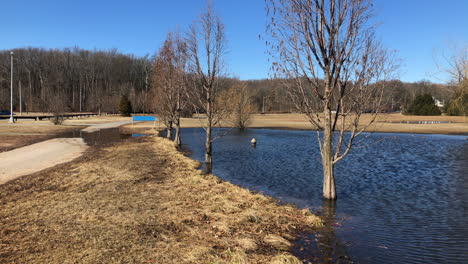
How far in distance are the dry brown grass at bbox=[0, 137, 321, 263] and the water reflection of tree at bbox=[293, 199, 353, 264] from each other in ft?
0.90

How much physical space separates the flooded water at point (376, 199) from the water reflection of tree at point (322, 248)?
0.06 ft

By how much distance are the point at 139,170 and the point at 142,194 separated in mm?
3969

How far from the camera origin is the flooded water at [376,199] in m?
6.36

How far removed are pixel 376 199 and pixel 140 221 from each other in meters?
7.30

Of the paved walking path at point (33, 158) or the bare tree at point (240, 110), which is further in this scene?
the bare tree at point (240, 110)

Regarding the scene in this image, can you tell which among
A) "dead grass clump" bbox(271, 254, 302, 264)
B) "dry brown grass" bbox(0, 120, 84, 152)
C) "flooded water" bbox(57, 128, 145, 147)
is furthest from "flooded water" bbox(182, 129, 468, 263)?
"dry brown grass" bbox(0, 120, 84, 152)

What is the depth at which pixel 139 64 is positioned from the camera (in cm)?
11350

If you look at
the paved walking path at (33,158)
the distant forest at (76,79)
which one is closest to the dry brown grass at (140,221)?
the paved walking path at (33,158)

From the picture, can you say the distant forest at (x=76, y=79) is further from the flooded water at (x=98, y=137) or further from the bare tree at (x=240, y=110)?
the flooded water at (x=98, y=137)

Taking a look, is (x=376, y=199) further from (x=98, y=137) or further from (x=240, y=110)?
(x=240, y=110)

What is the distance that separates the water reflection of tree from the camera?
5.79 metres

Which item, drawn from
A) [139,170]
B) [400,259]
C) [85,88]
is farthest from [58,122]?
[85,88]

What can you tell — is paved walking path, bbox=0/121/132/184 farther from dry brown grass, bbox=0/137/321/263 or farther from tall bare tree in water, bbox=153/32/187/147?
tall bare tree in water, bbox=153/32/187/147

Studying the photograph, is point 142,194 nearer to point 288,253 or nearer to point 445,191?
point 288,253
